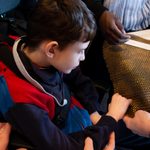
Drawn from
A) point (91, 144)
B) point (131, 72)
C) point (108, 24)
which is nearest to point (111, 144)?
point (91, 144)

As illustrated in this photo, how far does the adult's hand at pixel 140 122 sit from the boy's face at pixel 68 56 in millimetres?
279

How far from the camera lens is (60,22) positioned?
0.88m

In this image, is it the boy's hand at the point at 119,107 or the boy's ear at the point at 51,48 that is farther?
the boy's hand at the point at 119,107

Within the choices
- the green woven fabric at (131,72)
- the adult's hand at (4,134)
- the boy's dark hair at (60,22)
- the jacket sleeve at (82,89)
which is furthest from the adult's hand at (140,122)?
the adult's hand at (4,134)

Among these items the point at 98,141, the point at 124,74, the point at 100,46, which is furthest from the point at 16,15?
the point at 98,141

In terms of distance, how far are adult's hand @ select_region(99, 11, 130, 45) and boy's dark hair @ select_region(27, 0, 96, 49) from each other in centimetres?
29

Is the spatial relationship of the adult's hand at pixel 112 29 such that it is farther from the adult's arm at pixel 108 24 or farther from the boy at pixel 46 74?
the boy at pixel 46 74

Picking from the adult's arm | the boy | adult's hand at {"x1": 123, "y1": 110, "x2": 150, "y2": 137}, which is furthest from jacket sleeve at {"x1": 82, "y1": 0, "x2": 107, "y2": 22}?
adult's hand at {"x1": 123, "y1": 110, "x2": 150, "y2": 137}

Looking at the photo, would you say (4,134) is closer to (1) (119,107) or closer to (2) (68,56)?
(2) (68,56)

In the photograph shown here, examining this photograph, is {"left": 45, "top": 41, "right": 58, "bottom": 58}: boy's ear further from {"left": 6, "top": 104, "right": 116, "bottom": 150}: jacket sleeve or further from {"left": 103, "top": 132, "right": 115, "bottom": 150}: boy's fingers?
{"left": 103, "top": 132, "right": 115, "bottom": 150}: boy's fingers

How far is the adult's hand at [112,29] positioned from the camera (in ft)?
3.96

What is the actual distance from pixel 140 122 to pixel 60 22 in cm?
43

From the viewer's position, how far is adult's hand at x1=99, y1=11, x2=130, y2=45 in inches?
47.5

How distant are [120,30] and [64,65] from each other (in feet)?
1.20
